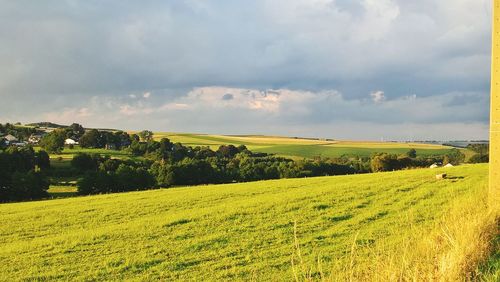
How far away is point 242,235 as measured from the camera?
17.1 metres

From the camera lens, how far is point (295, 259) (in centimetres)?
1336

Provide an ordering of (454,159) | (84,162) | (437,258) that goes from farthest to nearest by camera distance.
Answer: (84,162) < (454,159) < (437,258)

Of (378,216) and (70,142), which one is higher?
(70,142)

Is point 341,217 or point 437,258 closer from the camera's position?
point 437,258

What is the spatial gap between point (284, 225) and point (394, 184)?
11343 millimetres

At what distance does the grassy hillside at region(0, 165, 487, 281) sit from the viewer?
12734 mm

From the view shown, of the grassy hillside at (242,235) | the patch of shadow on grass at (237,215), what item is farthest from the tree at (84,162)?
the patch of shadow on grass at (237,215)

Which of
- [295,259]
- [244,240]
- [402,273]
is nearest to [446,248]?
[402,273]

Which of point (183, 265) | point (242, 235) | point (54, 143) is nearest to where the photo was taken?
point (183, 265)

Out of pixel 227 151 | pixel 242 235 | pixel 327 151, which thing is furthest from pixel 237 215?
pixel 327 151

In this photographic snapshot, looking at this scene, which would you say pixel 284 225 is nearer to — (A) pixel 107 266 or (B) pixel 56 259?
(A) pixel 107 266

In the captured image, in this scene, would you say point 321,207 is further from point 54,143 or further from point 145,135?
point 145,135

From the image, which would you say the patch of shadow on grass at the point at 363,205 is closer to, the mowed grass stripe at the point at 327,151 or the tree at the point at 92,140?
the mowed grass stripe at the point at 327,151

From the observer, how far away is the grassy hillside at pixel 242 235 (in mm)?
12734
